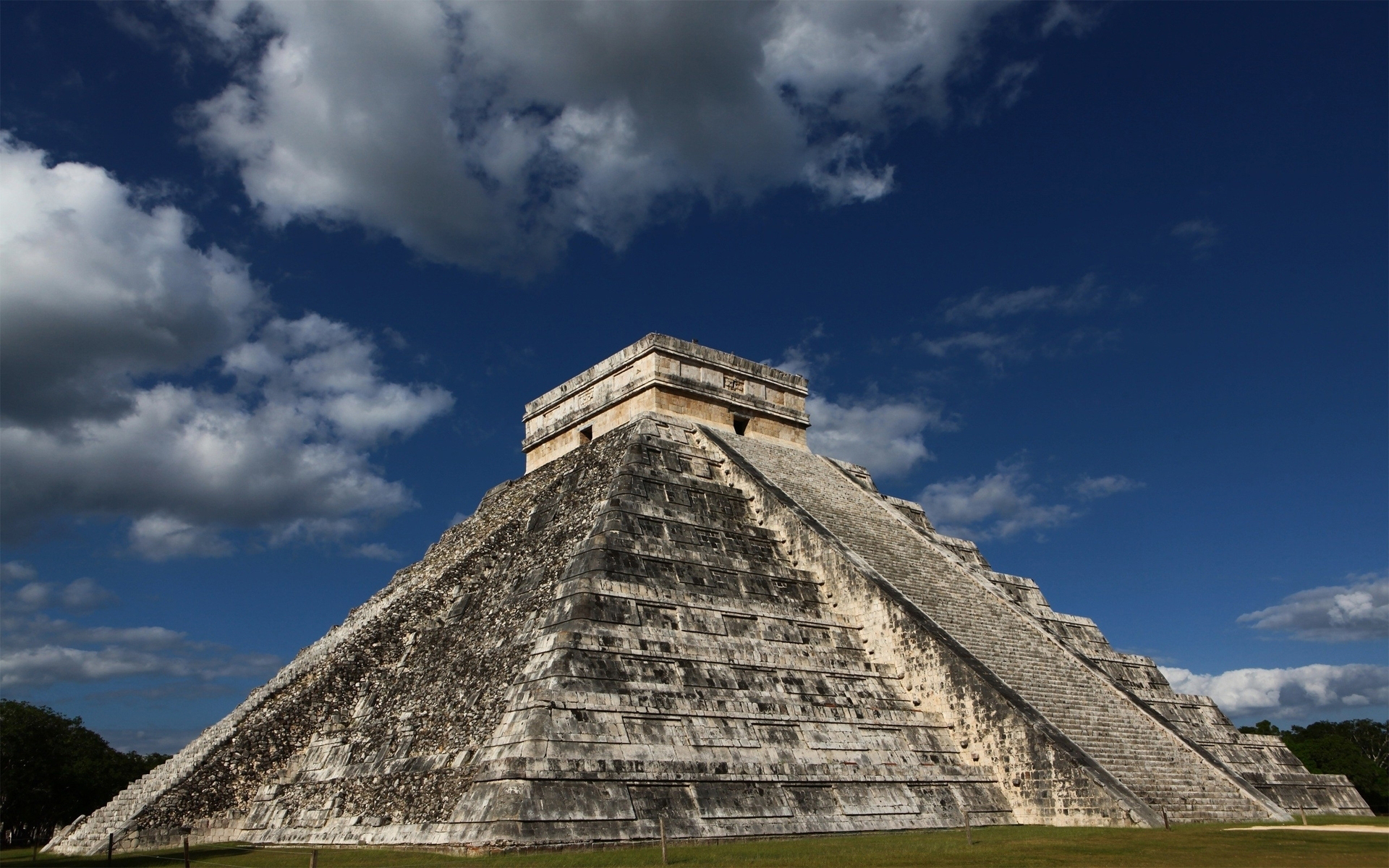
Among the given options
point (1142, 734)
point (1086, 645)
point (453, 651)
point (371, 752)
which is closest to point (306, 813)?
point (371, 752)

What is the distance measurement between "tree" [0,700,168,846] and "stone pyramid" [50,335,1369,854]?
46.0 feet

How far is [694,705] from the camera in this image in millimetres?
11766

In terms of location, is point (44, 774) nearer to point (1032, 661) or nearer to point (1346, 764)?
point (1032, 661)

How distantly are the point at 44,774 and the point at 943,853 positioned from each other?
26057 millimetres

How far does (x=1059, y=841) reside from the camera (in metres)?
10.2

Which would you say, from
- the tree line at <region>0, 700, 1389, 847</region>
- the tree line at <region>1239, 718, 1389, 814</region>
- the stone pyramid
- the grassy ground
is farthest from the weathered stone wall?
the tree line at <region>1239, 718, 1389, 814</region>

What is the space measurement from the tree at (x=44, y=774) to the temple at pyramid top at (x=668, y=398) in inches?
620

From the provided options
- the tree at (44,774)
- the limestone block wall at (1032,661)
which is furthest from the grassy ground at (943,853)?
the tree at (44,774)

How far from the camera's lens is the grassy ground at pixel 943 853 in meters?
8.72

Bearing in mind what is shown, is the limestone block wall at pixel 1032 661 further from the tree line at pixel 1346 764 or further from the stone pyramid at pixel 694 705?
the tree line at pixel 1346 764

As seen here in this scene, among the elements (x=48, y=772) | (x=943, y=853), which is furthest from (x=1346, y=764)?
(x=48, y=772)

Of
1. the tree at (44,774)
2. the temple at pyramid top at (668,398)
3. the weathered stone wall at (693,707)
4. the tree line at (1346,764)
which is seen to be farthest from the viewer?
the tree line at (1346,764)

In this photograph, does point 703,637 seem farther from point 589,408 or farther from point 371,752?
point 589,408

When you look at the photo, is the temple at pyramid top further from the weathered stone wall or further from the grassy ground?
the grassy ground
